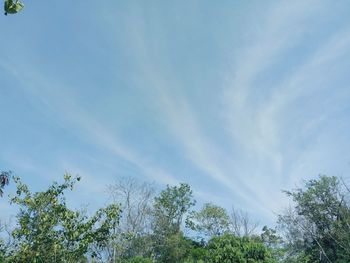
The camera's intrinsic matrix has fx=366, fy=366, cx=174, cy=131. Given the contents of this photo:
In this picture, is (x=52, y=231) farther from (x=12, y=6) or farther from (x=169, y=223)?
(x=169, y=223)

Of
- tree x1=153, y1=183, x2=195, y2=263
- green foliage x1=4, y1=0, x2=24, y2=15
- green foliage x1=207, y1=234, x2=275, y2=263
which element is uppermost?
tree x1=153, y1=183, x2=195, y2=263

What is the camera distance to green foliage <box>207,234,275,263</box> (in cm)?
1447

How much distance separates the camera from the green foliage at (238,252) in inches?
570

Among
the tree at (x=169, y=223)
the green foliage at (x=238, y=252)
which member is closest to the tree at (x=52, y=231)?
the green foliage at (x=238, y=252)

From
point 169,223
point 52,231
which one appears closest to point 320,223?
point 169,223

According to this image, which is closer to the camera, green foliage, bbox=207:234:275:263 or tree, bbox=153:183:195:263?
green foliage, bbox=207:234:275:263

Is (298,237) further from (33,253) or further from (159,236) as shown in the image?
(33,253)

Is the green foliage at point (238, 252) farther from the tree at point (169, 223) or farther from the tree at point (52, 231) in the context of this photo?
the tree at point (169, 223)

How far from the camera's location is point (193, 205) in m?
42.9

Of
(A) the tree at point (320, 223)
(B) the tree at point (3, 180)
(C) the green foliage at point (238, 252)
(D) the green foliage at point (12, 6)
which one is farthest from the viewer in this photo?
(A) the tree at point (320, 223)

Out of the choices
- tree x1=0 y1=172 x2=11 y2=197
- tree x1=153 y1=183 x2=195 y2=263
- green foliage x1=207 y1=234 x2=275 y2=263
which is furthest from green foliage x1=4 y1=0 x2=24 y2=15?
tree x1=153 y1=183 x2=195 y2=263

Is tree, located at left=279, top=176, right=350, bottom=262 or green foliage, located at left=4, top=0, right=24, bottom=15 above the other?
tree, located at left=279, top=176, right=350, bottom=262

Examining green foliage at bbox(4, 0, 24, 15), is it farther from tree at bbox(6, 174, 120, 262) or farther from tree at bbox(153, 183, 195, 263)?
tree at bbox(153, 183, 195, 263)

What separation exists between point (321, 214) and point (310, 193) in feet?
7.48
